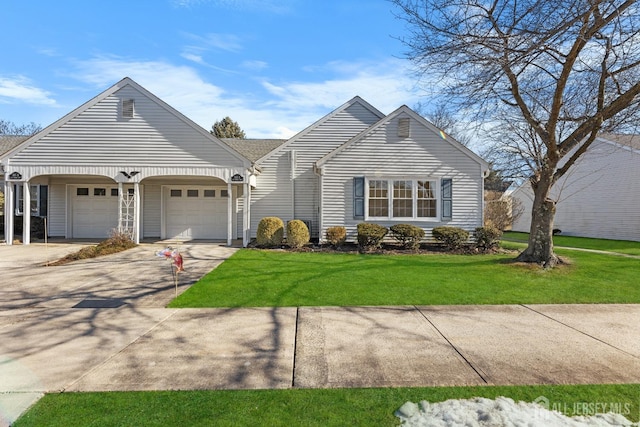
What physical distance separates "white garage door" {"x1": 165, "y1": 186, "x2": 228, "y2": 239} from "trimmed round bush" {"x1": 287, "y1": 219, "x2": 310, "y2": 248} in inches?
155

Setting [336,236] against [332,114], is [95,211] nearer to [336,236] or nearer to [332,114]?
[336,236]

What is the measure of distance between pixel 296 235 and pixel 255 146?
7.50 m

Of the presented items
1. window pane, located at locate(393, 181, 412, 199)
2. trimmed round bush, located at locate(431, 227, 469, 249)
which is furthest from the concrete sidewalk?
window pane, located at locate(393, 181, 412, 199)

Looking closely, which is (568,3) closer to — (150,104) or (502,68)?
(502,68)

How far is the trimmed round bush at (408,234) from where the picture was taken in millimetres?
13367

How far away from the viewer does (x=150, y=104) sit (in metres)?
14.0

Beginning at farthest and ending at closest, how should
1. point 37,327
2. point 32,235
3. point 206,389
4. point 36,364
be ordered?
point 32,235 < point 37,327 < point 36,364 < point 206,389

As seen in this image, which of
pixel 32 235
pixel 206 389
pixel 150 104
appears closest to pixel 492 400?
pixel 206 389

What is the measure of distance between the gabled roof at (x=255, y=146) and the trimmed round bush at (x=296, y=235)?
515 centimetres

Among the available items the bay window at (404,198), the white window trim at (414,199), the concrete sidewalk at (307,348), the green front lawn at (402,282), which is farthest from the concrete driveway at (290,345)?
the bay window at (404,198)

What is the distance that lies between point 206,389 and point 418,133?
510 inches

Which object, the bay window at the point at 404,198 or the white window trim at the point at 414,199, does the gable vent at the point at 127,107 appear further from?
the white window trim at the point at 414,199

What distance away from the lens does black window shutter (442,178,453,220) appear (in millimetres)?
14234

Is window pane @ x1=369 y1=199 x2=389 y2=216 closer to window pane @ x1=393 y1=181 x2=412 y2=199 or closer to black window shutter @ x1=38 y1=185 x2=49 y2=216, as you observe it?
window pane @ x1=393 y1=181 x2=412 y2=199
